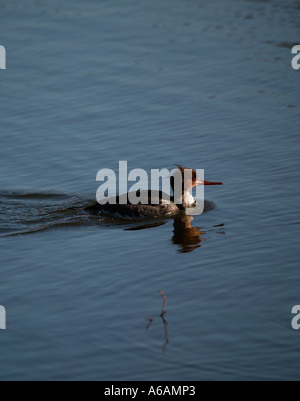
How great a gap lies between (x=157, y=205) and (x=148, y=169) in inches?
46.5

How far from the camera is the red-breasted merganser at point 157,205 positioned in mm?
12078

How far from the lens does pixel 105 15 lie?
68.4 ft

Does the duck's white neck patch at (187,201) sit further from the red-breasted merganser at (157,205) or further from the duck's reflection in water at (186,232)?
the duck's reflection in water at (186,232)

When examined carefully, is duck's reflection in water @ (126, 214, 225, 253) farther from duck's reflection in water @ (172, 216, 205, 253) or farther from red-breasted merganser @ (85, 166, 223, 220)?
red-breasted merganser @ (85, 166, 223, 220)

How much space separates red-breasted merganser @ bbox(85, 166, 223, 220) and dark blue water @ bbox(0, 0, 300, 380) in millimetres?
304

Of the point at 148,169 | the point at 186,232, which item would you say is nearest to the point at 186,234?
the point at 186,232

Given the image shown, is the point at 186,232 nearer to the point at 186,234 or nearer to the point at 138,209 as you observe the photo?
the point at 186,234

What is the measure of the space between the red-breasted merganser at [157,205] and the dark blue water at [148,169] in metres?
0.30

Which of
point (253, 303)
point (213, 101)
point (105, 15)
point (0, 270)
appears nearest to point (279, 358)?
point (253, 303)

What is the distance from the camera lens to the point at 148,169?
13.2 meters

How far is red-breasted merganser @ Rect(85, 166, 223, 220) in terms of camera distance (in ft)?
39.6

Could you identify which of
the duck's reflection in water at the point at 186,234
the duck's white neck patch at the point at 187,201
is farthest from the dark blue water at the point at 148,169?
the duck's white neck patch at the point at 187,201

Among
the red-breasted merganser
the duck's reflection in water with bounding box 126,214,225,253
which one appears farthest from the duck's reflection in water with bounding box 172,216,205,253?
the red-breasted merganser

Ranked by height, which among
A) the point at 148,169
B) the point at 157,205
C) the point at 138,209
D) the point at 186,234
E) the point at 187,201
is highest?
the point at 148,169
